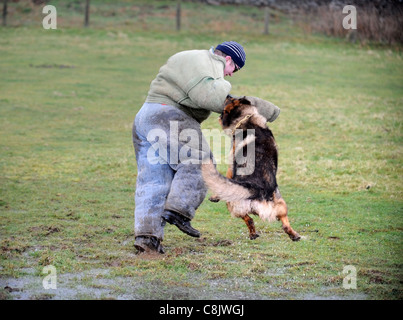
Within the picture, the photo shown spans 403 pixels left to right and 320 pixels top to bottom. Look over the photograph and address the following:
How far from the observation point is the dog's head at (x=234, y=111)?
584 cm

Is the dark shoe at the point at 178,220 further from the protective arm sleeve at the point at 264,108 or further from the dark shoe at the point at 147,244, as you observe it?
the protective arm sleeve at the point at 264,108

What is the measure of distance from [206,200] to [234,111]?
2982 millimetres

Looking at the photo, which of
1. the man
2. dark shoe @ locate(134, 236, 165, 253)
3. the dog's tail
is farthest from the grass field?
the dog's tail

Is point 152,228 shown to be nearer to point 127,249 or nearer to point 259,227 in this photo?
point 127,249

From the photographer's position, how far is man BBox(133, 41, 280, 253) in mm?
5629

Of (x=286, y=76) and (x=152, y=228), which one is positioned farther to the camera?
(x=286, y=76)

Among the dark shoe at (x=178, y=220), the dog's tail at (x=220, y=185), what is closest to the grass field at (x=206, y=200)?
the dark shoe at (x=178, y=220)

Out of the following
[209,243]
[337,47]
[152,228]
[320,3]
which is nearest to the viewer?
[152,228]

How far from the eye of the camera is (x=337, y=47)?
75.4ft

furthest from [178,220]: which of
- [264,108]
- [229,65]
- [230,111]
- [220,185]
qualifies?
[229,65]

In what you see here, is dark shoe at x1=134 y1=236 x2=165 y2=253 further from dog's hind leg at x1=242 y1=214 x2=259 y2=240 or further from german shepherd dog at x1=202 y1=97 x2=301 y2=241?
dog's hind leg at x1=242 y1=214 x2=259 y2=240

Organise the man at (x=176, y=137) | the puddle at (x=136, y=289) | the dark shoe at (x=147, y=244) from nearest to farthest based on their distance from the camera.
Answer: the puddle at (x=136, y=289)
the man at (x=176, y=137)
the dark shoe at (x=147, y=244)
